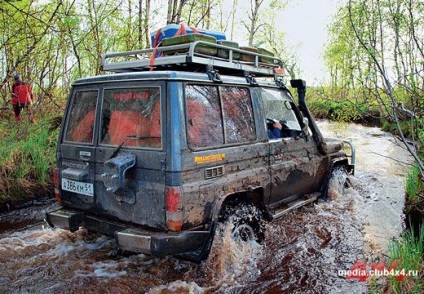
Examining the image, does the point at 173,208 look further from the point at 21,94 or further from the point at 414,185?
the point at 21,94

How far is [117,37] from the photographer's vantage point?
34.9 ft

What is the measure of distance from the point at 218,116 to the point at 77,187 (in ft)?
5.41

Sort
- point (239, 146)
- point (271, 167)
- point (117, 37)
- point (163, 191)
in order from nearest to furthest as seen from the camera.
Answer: point (163, 191), point (239, 146), point (271, 167), point (117, 37)

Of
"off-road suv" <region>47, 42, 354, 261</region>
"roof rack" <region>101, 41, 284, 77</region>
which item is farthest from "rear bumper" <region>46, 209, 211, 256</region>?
"roof rack" <region>101, 41, 284, 77</region>

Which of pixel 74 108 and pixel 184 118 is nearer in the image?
pixel 184 118

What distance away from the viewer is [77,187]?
3.65 metres

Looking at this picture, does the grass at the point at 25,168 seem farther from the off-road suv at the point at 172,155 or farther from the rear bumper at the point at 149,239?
the rear bumper at the point at 149,239

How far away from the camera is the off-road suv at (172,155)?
10.0 ft

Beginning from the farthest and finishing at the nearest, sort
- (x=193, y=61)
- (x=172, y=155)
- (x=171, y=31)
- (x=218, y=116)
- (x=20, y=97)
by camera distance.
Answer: (x=20, y=97) < (x=171, y=31) < (x=218, y=116) < (x=193, y=61) < (x=172, y=155)

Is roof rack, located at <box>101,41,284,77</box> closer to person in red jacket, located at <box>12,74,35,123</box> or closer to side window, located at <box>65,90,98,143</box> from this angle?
side window, located at <box>65,90,98,143</box>

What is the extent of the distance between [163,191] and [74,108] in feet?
5.38

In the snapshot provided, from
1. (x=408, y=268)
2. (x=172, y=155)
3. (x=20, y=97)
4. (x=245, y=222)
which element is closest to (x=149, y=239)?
(x=172, y=155)

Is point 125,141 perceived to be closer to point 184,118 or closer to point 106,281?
point 184,118

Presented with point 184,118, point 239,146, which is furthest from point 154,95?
point 239,146
